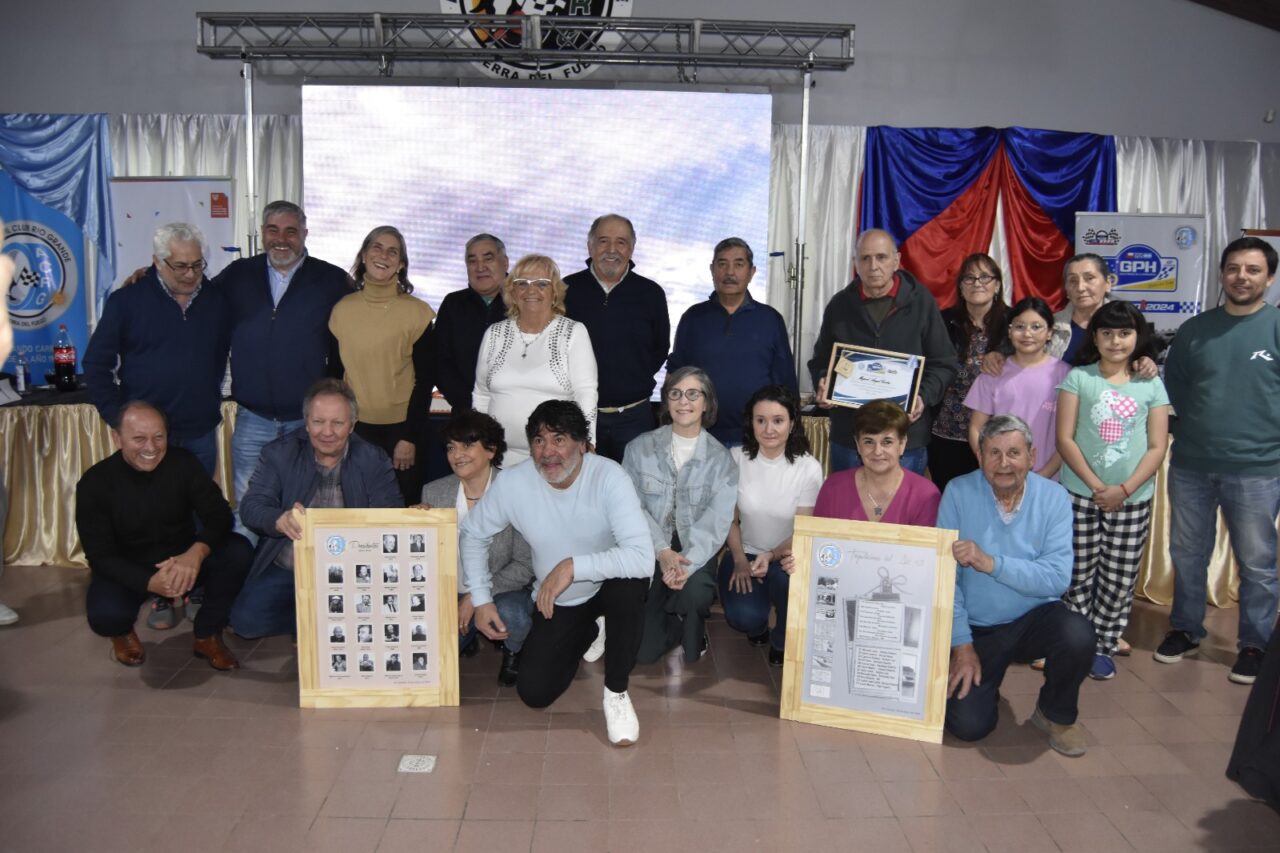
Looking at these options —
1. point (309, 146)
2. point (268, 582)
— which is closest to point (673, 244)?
point (309, 146)

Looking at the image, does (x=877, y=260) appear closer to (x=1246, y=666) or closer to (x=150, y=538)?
(x=1246, y=666)

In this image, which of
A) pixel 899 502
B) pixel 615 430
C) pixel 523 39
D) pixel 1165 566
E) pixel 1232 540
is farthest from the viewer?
pixel 523 39

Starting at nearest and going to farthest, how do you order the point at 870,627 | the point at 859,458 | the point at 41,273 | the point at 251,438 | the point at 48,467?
1. the point at 870,627
2. the point at 859,458
3. the point at 251,438
4. the point at 48,467
5. the point at 41,273

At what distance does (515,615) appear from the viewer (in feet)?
11.7

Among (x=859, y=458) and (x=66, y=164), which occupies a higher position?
(x=66, y=164)

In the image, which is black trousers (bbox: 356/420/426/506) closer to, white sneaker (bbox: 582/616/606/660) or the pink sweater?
white sneaker (bbox: 582/616/606/660)

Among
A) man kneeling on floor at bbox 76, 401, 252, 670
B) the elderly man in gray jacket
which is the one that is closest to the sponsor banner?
the elderly man in gray jacket

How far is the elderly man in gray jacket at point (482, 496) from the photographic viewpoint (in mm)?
3475

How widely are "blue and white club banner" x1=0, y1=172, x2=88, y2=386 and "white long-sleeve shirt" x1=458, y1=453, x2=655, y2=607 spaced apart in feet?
17.3

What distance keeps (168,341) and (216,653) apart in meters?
1.29

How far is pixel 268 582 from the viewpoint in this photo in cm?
365

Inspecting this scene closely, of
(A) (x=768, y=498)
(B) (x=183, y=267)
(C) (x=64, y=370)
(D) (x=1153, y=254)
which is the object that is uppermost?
(D) (x=1153, y=254)

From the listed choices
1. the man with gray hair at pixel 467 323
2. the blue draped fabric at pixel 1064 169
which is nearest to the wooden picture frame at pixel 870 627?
the man with gray hair at pixel 467 323

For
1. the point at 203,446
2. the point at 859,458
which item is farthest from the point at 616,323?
the point at 203,446
